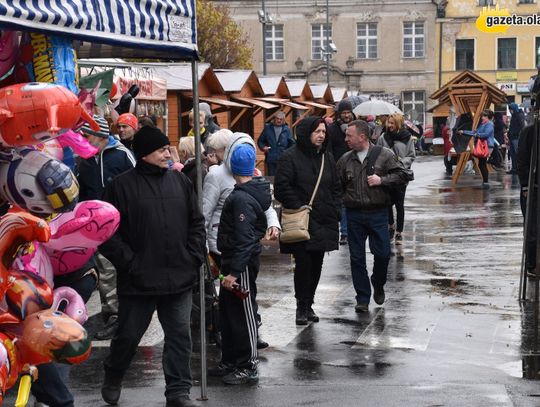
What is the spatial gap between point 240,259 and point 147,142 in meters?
1.31

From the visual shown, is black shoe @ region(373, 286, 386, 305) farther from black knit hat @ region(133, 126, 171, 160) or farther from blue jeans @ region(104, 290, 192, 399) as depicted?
black knit hat @ region(133, 126, 171, 160)

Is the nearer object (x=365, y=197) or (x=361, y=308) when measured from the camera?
(x=365, y=197)

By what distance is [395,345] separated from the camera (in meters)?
10.1

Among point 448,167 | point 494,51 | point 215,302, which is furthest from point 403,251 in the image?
point 494,51

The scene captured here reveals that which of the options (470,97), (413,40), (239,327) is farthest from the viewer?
(413,40)

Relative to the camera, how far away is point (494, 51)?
77.1m

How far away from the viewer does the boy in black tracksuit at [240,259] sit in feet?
28.8

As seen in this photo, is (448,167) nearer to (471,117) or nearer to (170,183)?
(471,117)

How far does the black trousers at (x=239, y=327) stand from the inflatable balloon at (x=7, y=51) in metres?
3.18

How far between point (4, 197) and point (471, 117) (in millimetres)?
25879

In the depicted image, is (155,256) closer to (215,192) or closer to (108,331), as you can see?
(215,192)

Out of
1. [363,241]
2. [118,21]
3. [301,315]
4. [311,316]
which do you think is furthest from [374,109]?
[118,21]

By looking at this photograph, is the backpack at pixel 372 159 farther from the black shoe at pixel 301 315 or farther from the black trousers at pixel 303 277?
the black shoe at pixel 301 315

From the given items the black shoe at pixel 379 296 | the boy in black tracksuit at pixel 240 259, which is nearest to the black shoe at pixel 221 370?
the boy in black tracksuit at pixel 240 259
